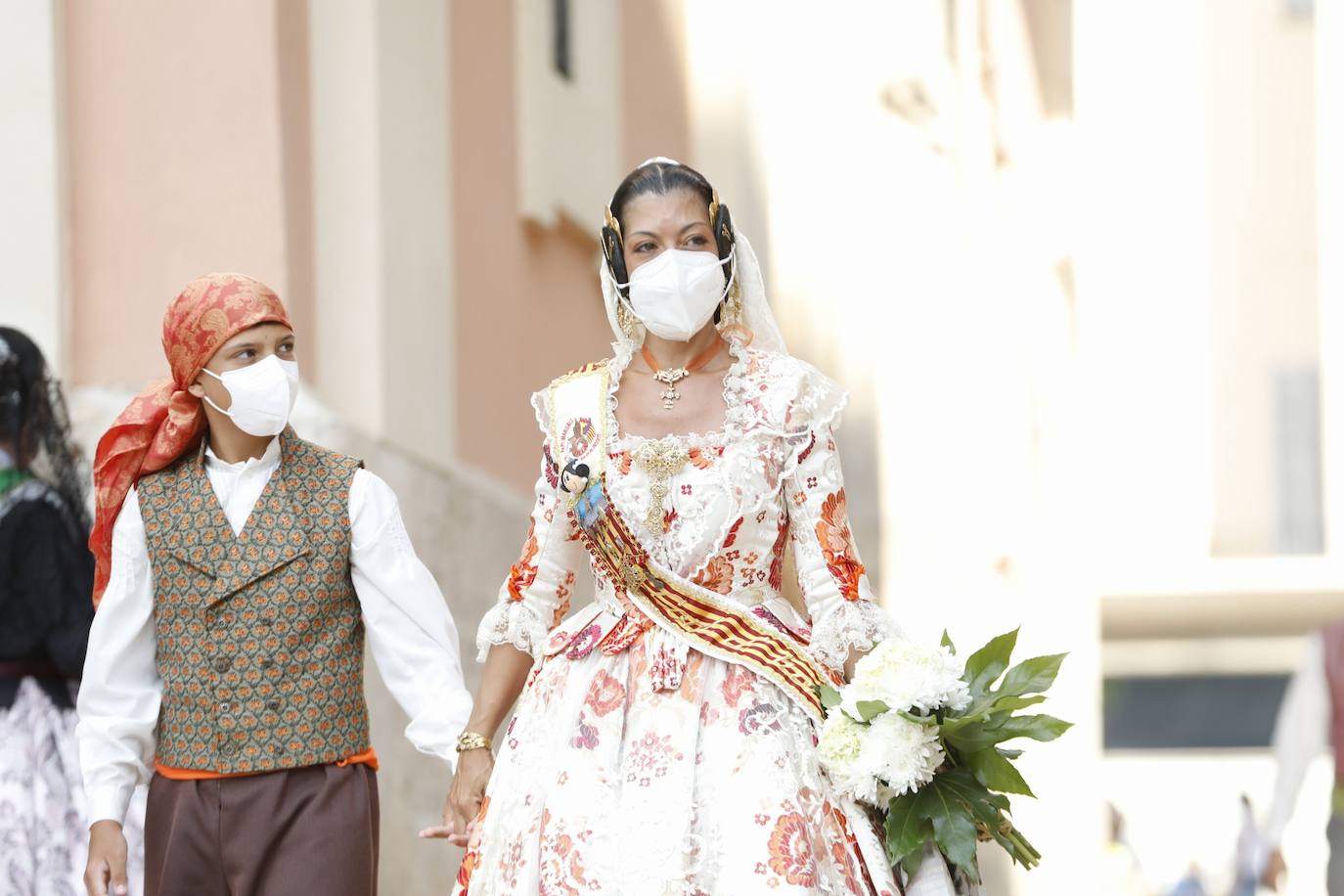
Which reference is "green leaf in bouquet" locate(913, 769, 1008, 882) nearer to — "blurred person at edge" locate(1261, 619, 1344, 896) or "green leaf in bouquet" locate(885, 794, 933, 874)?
"green leaf in bouquet" locate(885, 794, 933, 874)

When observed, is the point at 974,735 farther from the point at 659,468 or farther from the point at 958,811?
the point at 659,468

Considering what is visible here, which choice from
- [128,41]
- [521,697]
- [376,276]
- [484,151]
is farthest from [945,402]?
[521,697]

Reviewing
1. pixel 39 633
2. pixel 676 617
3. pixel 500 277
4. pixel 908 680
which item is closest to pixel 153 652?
pixel 39 633

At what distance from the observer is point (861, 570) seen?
4.24m

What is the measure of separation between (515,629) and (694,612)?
0.43m

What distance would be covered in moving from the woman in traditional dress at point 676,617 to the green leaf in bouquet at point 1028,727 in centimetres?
31

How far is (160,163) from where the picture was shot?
8.29 m

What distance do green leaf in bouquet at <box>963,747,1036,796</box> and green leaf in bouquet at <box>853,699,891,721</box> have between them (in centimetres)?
23

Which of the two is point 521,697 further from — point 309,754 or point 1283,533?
point 1283,533

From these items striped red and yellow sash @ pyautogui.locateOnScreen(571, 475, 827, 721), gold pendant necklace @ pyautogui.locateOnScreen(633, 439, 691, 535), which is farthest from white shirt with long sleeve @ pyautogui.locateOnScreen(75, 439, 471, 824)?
gold pendant necklace @ pyautogui.locateOnScreen(633, 439, 691, 535)

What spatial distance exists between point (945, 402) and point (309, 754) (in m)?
11.8

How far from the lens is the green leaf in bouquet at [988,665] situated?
4.12 meters

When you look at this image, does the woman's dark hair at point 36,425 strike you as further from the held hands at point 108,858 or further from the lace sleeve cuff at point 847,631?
the lace sleeve cuff at point 847,631

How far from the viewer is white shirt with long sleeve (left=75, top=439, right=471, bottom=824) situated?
4.57 meters
